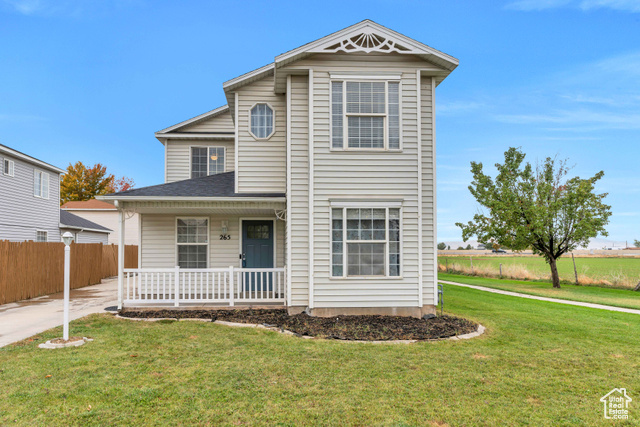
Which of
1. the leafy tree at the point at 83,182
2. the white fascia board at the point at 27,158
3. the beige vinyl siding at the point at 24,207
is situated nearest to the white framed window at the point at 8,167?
the beige vinyl siding at the point at 24,207

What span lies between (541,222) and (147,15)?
2065 centimetres

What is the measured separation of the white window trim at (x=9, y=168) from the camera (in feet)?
52.0

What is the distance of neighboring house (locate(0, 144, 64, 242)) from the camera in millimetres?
15922

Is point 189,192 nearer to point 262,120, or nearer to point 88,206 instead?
point 262,120

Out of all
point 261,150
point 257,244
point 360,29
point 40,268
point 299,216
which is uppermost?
point 360,29

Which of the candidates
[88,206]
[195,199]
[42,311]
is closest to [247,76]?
[195,199]

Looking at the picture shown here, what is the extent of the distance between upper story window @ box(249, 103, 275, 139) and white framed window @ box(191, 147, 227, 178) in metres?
3.82

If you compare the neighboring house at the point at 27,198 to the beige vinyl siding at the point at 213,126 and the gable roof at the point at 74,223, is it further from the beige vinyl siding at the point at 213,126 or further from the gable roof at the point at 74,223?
the beige vinyl siding at the point at 213,126

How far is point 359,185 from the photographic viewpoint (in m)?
8.69

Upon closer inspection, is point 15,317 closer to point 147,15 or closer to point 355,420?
point 355,420

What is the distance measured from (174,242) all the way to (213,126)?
4.78 metres

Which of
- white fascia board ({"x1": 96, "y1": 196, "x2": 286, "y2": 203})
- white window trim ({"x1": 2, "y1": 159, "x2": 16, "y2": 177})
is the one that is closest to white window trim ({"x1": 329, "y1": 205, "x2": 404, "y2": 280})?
white fascia board ({"x1": 96, "y1": 196, "x2": 286, "y2": 203})

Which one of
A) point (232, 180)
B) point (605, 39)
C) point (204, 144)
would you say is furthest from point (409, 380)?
point (605, 39)

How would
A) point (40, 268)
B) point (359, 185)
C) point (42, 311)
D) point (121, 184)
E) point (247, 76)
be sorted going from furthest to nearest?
point (121, 184) → point (40, 268) → point (247, 76) → point (42, 311) → point (359, 185)
